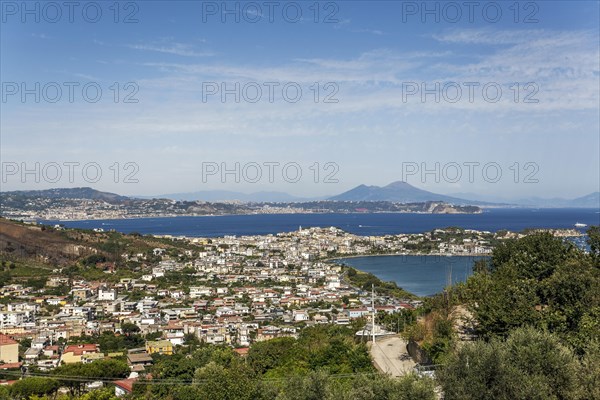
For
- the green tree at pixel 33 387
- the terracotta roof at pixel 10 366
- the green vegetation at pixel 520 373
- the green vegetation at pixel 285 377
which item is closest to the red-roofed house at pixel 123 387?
the green vegetation at pixel 285 377

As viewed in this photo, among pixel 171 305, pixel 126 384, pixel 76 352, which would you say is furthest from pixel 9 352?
pixel 171 305

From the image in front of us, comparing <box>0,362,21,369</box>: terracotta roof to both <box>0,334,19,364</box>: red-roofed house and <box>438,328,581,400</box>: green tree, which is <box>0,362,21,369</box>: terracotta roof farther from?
<box>438,328,581,400</box>: green tree

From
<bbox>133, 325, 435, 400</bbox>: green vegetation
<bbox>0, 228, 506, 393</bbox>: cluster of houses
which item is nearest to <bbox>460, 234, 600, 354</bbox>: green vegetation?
<bbox>133, 325, 435, 400</bbox>: green vegetation

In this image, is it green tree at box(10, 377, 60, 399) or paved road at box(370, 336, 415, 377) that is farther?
green tree at box(10, 377, 60, 399)

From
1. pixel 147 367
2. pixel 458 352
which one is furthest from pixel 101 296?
pixel 458 352

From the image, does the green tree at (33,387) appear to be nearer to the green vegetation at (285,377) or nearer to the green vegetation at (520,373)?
the green vegetation at (285,377)

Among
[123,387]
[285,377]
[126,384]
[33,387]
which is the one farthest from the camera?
[126,384]

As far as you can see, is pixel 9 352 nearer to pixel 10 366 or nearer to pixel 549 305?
pixel 10 366

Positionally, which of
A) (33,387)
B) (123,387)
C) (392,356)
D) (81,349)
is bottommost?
(81,349)
